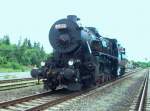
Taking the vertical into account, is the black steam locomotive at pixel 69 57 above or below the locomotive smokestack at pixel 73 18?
below

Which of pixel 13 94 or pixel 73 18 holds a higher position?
pixel 73 18

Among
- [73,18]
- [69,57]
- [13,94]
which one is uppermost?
[73,18]

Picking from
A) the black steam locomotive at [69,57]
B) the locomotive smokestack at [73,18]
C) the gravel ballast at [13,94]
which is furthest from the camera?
the locomotive smokestack at [73,18]

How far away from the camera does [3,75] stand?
109ft

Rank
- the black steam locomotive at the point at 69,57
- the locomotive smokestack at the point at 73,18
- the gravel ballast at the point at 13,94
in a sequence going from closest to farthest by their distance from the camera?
the gravel ballast at the point at 13,94, the black steam locomotive at the point at 69,57, the locomotive smokestack at the point at 73,18

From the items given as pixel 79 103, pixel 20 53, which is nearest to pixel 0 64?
pixel 20 53

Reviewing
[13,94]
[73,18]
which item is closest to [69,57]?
[73,18]

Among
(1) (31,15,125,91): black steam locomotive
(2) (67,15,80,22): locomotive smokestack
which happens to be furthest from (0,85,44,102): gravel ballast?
(2) (67,15,80,22): locomotive smokestack

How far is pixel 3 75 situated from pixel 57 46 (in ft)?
47.2

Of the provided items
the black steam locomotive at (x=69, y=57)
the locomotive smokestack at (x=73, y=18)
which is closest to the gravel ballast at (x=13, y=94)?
the black steam locomotive at (x=69, y=57)

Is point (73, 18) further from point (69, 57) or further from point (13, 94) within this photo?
point (13, 94)

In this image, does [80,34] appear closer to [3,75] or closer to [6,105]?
[6,105]

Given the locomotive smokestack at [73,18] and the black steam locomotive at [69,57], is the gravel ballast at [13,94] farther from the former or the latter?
the locomotive smokestack at [73,18]

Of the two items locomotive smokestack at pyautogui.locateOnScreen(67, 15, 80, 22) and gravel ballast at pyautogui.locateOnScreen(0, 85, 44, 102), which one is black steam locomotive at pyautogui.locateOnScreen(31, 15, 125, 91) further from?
gravel ballast at pyautogui.locateOnScreen(0, 85, 44, 102)
